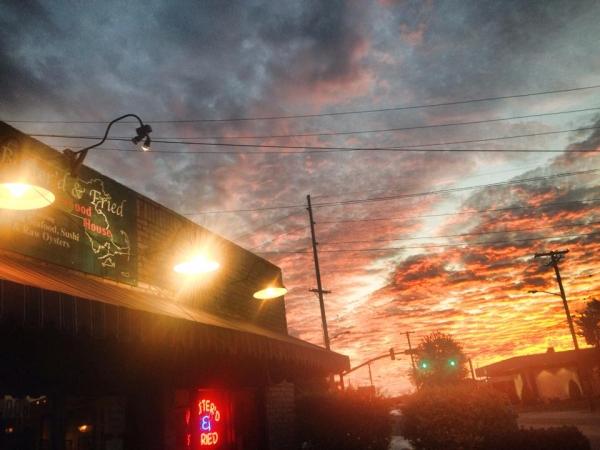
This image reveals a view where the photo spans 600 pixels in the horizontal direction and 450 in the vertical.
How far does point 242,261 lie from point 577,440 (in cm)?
895

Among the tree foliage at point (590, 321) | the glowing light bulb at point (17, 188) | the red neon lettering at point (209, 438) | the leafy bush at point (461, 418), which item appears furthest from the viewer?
the tree foliage at point (590, 321)

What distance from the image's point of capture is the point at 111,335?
14.2 ft

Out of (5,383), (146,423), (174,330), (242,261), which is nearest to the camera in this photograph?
(174,330)

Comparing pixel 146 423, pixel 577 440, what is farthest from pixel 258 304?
pixel 577 440

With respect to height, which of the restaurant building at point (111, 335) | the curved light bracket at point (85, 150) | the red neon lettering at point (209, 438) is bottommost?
the red neon lettering at point (209, 438)

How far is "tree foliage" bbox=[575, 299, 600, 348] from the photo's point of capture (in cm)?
5140

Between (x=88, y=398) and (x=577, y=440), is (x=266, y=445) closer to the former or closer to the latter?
(x=88, y=398)

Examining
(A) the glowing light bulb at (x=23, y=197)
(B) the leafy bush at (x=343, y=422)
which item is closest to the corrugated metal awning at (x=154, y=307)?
(A) the glowing light bulb at (x=23, y=197)

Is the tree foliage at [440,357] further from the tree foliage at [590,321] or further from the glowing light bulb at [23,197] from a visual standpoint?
the glowing light bulb at [23,197]

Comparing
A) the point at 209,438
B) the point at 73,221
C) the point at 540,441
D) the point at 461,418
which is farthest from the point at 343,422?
the point at 73,221

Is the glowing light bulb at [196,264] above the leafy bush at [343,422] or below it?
above

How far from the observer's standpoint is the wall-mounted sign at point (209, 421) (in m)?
8.16

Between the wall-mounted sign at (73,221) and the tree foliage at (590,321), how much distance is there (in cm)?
5589

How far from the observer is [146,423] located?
7184 mm
